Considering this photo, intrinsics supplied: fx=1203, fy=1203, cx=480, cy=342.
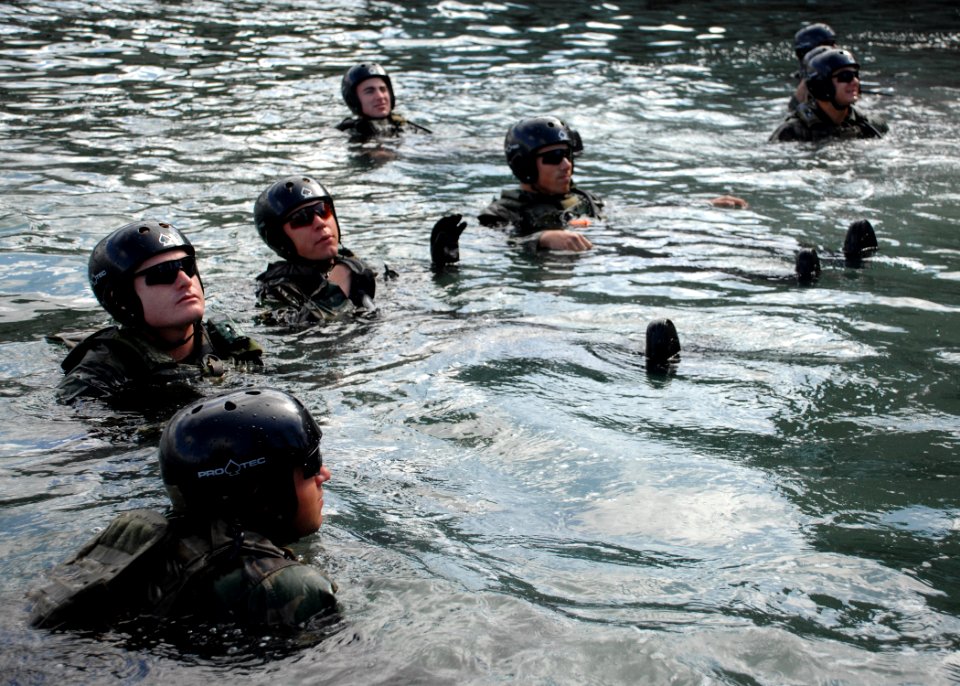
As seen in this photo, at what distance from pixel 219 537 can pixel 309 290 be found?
439 centimetres

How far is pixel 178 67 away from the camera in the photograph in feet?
58.0

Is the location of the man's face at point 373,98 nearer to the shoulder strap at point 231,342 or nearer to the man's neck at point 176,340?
the shoulder strap at point 231,342

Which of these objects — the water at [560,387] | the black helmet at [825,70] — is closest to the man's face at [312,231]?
the water at [560,387]

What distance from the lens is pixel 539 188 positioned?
36.4 ft

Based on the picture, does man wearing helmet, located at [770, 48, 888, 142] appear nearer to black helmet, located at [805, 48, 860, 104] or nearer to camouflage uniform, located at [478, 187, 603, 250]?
black helmet, located at [805, 48, 860, 104]

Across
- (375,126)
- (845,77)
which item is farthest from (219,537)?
(845,77)

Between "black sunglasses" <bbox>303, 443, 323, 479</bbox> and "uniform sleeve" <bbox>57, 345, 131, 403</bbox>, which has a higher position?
"black sunglasses" <bbox>303, 443, 323, 479</bbox>

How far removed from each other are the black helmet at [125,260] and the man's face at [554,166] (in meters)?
4.59

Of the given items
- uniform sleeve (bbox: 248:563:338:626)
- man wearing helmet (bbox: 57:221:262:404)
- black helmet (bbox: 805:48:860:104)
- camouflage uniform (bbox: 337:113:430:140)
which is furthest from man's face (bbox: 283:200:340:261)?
black helmet (bbox: 805:48:860:104)

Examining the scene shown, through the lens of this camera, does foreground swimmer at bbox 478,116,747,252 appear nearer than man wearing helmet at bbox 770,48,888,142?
Yes

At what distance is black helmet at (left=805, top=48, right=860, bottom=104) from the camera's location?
13.6 meters

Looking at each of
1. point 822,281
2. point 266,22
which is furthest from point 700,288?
point 266,22

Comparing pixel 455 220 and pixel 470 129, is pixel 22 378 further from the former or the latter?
pixel 470 129

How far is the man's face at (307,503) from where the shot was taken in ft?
15.5
